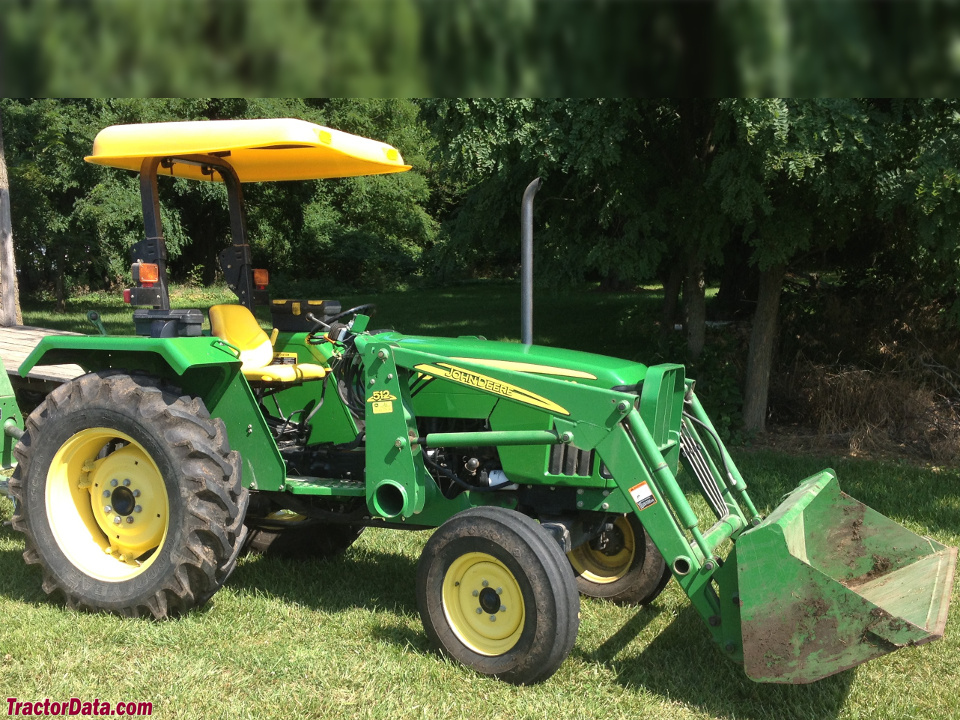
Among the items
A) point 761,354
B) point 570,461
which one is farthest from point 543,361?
point 761,354

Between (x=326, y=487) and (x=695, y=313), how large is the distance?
209 inches

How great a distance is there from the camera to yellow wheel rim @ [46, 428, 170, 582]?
4141mm

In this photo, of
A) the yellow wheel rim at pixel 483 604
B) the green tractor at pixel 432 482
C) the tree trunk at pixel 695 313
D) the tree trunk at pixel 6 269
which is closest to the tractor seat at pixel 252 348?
the green tractor at pixel 432 482

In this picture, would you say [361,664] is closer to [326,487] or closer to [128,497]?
[326,487]

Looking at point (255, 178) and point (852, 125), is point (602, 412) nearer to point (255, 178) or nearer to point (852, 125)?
point (255, 178)

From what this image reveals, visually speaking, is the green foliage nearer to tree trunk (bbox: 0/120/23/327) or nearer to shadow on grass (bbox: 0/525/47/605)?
tree trunk (bbox: 0/120/23/327)

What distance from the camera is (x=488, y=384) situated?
12.7 ft

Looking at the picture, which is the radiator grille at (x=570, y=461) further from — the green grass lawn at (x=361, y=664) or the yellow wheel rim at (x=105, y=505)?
the yellow wheel rim at (x=105, y=505)

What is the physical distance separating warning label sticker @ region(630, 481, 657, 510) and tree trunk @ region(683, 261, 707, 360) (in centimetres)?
522

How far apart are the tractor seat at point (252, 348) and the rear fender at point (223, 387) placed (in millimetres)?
274

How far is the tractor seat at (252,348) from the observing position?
180 inches

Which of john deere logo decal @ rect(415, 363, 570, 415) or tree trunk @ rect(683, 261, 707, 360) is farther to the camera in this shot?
tree trunk @ rect(683, 261, 707, 360)

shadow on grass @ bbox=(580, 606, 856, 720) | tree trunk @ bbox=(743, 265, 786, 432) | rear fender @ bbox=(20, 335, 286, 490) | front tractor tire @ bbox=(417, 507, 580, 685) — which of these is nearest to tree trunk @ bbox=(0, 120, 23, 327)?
rear fender @ bbox=(20, 335, 286, 490)

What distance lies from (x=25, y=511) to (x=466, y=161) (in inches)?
182
